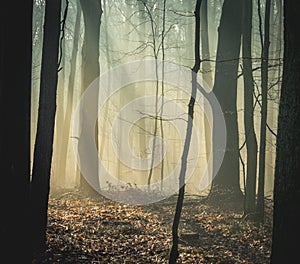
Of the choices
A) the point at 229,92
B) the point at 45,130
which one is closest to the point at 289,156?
the point at 45,130

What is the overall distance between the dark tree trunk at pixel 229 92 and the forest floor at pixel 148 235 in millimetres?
1138

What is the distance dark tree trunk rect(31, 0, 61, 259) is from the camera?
793cm

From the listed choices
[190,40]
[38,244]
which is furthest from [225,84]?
[190,40]

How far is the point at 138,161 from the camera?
36.6 metres

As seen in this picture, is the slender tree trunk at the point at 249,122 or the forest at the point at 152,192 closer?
the forest at the point at 152,192

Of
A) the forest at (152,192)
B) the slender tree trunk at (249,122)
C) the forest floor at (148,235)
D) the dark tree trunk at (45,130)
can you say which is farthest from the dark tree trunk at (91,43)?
the dark tree trunk at (45,130)

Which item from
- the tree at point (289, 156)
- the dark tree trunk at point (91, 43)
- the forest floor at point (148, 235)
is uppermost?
the dark tree trunk at point (91, 43)

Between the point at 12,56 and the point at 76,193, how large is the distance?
38.1ft

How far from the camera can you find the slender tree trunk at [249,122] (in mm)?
11625

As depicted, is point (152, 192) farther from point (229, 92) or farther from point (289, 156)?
point (289, 156)

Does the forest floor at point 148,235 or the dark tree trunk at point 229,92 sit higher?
the dark tree trunk at point 229,92

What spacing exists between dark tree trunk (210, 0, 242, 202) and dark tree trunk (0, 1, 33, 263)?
9.33m

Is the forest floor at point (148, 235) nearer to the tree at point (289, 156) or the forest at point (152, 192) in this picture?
the forest at point (152, 192)

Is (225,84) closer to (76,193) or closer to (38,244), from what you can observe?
(76,193)
